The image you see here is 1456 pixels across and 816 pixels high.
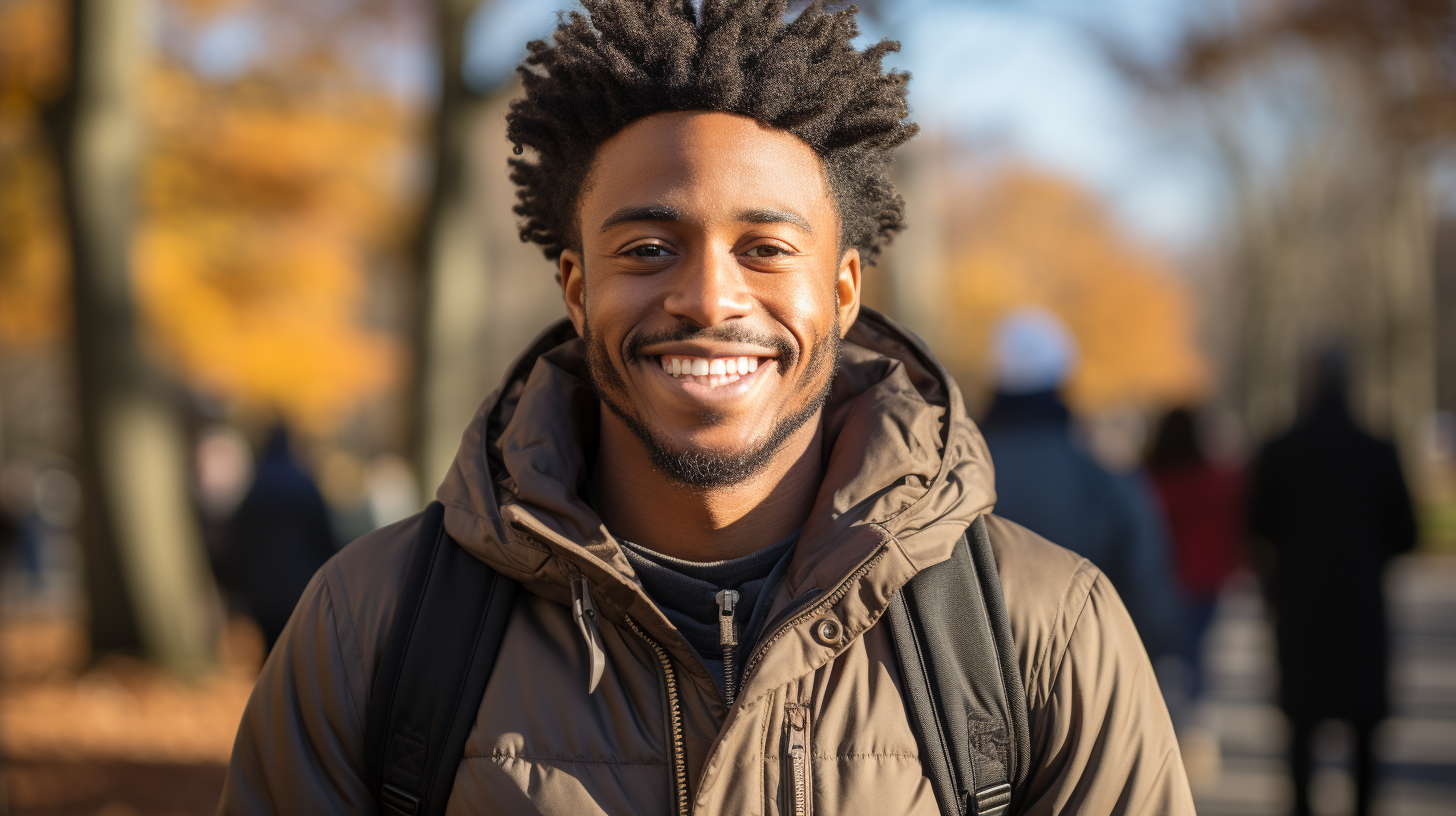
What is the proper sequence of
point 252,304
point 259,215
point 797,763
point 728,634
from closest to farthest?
point 797,763 < point 728,634 < point 259,215 < point 252,304

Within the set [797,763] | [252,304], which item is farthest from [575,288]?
[252,304]

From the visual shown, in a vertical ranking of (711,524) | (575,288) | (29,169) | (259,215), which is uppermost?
(29,169)

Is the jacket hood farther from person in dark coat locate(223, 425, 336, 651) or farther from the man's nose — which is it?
person in dark coat locate(223, 425, 336, 651)

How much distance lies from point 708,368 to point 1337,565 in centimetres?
453

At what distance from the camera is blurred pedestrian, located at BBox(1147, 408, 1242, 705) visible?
7219 millimetres

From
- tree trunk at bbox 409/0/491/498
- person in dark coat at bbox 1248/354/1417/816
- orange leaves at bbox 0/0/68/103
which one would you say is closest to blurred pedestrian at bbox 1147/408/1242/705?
person in dark coat at bbox 1248/354/1417/816

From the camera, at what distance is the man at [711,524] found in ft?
6.35

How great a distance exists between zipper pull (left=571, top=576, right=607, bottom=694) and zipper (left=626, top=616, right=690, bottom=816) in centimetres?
6

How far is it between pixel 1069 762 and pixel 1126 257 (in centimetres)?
5120

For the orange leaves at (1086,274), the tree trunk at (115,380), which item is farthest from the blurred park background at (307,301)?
the orange leaves at (1086,274)

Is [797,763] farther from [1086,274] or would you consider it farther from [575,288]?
[1086,274]

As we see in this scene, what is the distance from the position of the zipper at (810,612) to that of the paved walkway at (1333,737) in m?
4.72

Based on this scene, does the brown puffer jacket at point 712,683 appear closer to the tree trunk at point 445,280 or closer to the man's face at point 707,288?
the man's face at point 707,288

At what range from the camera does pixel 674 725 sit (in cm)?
196
